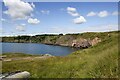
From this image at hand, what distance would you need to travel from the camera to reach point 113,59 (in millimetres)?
15734

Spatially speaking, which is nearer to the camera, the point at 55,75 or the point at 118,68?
the point at 118,68

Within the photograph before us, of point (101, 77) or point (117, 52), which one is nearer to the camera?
point (101, 77)

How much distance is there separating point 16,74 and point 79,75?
4631 mm

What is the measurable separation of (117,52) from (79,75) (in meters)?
3.86

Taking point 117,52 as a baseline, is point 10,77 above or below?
below

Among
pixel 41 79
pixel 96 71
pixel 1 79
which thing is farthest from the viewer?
pixel 41 79

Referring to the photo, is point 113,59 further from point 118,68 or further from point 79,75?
point 79,75

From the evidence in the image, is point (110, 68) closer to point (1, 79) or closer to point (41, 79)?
point (41, 79)

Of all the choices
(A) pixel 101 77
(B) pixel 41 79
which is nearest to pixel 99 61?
(A) pixel 101 77

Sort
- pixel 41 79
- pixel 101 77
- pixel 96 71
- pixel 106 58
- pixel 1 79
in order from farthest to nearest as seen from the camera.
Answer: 1. pixel 41 79
2. pixel 106 58
3. pixel 96 71
4. pixel 1 79
5. pixel 101 77

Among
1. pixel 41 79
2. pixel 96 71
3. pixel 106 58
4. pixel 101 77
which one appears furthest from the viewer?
pixel 41 79

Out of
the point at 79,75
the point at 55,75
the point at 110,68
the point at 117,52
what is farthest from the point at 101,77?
the point at 55,75

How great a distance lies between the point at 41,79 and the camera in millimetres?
17703

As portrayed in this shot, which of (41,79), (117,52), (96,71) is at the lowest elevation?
(41,79)
